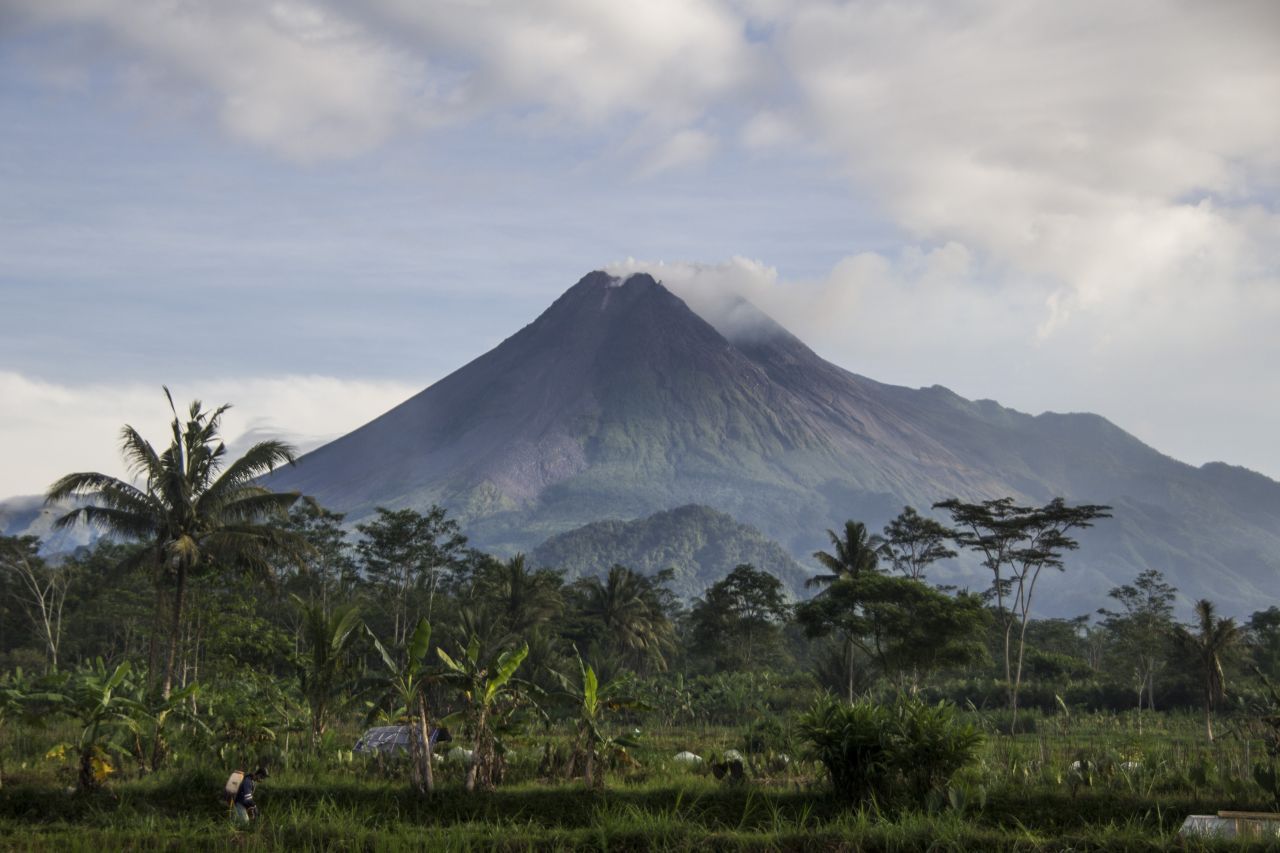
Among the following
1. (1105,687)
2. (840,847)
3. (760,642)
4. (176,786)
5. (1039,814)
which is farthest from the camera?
(760,642)

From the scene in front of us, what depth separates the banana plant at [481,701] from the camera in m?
15.4

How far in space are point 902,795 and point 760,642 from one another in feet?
146

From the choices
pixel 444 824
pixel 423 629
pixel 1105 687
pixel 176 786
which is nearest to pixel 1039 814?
pixel 444 824

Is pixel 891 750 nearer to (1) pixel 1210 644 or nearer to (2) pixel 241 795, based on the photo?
(2) pixel 241 795

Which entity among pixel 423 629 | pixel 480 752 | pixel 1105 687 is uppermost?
pixel 423 629

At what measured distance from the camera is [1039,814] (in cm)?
1361

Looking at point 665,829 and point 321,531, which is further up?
point 321,531

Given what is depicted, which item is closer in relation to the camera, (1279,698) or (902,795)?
(902,795)

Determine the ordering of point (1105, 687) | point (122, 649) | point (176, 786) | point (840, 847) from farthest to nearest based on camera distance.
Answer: point (122, 649), point (1105, 687), point (176, 786), point (840, 847)

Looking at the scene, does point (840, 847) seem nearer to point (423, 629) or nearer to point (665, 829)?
point (665, 829)

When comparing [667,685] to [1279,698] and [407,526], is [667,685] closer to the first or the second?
[407,526]

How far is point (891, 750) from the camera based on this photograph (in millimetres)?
13992

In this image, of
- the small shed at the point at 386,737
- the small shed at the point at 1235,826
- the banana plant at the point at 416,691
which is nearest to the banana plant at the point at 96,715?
the banana plant at the point at 416,691

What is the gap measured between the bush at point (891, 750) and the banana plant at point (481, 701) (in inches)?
185
